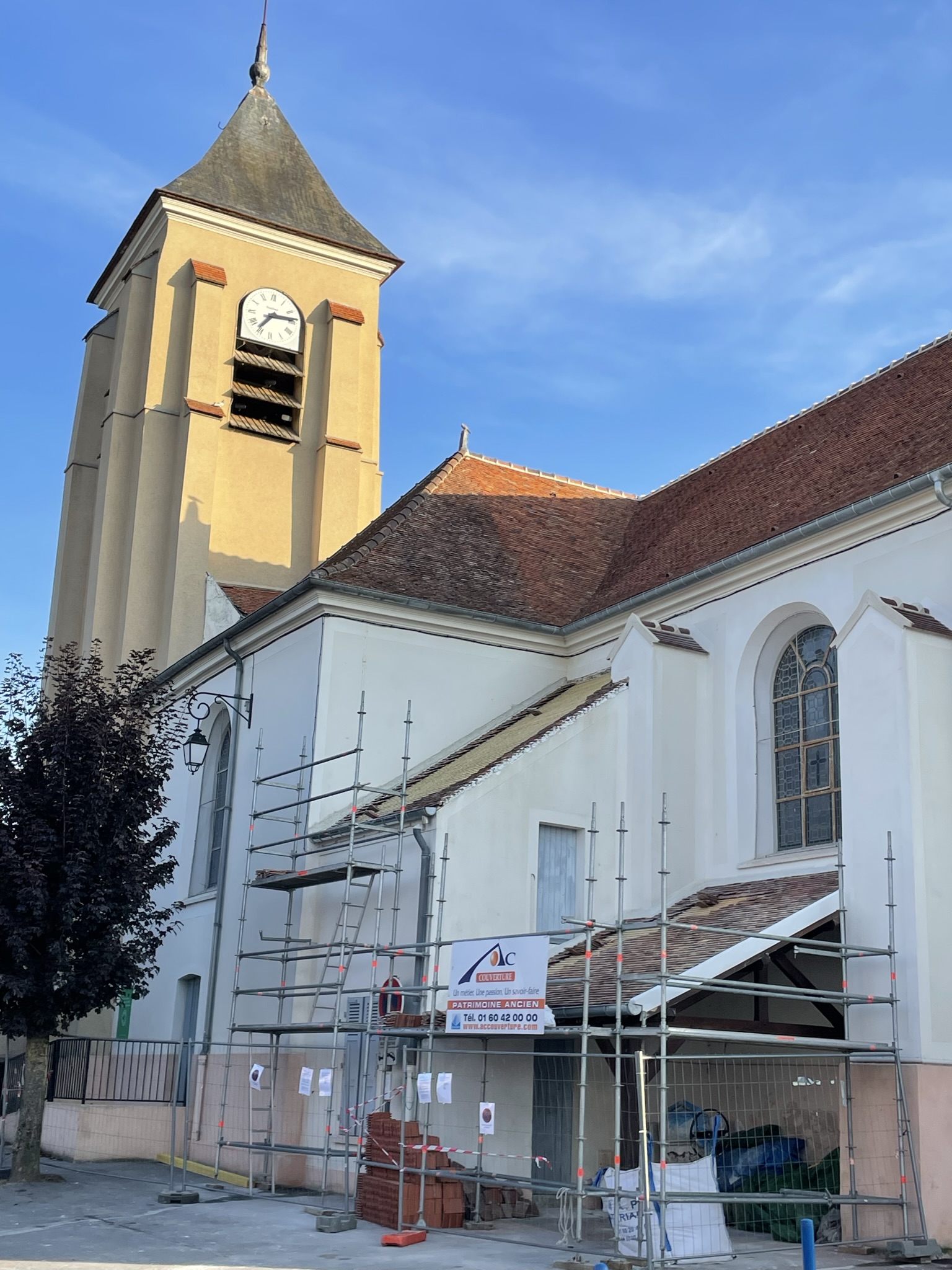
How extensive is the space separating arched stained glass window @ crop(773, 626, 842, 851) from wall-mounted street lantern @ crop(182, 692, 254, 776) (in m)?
7.77

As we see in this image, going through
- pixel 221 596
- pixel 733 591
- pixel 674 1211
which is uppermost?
pixel 221 596

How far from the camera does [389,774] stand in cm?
1877

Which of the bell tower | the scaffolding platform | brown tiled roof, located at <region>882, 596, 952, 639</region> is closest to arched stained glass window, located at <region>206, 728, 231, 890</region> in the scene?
the scaffolding platform

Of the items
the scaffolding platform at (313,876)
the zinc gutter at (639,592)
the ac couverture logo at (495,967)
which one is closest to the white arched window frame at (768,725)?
the zinc gutter at (639,592)

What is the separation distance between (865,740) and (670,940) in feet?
9.16

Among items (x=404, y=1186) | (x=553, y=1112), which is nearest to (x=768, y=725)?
(x=553, y=1112)

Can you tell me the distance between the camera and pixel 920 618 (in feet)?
46.1

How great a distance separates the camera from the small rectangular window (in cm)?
1647

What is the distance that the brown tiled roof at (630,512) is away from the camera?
1720cm

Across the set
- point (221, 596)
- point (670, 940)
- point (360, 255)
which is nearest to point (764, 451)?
point (670, 940)

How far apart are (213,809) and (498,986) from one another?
10.6 m

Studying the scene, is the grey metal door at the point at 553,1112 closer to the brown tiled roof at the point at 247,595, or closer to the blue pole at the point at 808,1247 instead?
the blue pole at the point at 808,1247

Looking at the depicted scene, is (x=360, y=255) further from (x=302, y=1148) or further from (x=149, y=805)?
(x=302, y=1148)

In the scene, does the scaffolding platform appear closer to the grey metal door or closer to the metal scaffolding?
the metal scaffolding
